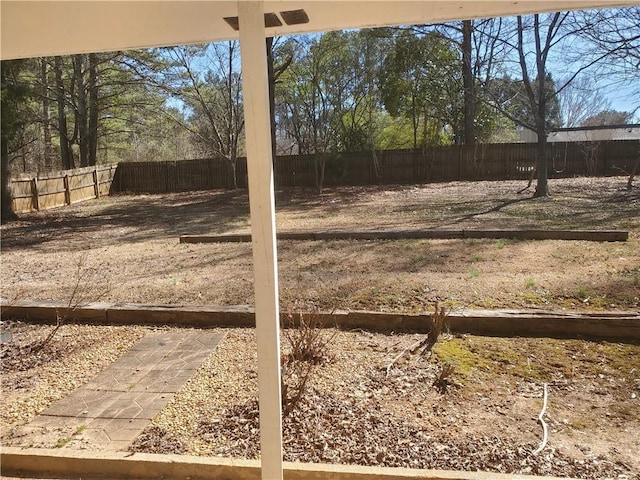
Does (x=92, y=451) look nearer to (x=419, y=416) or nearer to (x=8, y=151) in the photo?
(x=419, y=416)

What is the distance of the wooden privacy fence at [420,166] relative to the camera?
19.8 m

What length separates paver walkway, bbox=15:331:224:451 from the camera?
2734 mm

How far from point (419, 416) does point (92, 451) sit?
5.99 feet

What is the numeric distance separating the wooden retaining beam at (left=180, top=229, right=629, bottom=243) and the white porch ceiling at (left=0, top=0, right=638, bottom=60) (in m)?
6.35

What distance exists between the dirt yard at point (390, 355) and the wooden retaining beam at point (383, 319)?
15 cm

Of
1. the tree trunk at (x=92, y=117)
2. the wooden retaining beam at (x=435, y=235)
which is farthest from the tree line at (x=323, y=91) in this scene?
the wooden retaining beam at (x=435, y=235)

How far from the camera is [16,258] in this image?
840 centimetres

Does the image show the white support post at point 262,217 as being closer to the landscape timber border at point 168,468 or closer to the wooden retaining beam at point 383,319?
the landscape timber border at point 168,468

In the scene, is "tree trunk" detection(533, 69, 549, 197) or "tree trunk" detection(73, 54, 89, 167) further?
"tree trunk" detection(73, 54, 89, 167)

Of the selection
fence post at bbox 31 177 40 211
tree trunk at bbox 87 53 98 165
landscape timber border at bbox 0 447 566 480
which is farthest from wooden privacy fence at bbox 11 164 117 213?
landscape timber border at bbox 0 447 566 480

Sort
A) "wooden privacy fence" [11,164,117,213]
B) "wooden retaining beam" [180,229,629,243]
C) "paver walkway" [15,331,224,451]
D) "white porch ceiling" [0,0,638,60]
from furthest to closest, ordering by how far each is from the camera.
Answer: "wooden privacy fence" [11,164,117,213] → "wooden retaining beam" [180,229,629,243] → "paver walkway" [15,331,224,451] → "white porch ceiling" [0,0,638,60]

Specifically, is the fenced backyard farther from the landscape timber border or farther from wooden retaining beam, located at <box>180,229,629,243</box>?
the landscape timber border

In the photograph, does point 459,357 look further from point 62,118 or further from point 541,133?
point 62,118

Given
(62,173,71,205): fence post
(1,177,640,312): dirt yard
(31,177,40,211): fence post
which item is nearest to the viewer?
(1,177,640,312): dirt yard
